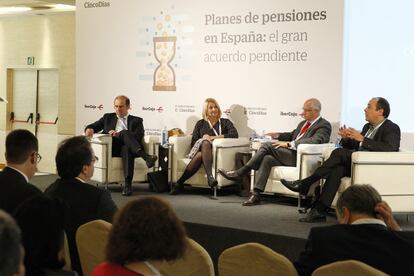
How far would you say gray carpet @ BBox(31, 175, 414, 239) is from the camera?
615 cm

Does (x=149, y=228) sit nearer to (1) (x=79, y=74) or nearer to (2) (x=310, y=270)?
(2) (x=310, y=270)

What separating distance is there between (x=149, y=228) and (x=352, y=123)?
6.18m

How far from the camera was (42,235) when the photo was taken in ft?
8.02

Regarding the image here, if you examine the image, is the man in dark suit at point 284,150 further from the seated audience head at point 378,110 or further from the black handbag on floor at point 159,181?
the black handbag on floor at point 159,181

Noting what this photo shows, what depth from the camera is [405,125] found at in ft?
24.4

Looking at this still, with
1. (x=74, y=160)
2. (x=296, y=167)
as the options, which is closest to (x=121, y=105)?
(x=296, y=167)

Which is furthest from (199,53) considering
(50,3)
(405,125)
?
(50,3)

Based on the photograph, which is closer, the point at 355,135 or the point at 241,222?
the point at 241,222

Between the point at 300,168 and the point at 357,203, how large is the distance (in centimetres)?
399

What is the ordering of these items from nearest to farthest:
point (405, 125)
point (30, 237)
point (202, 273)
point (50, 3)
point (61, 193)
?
point (30, 237) → point (202, 273) → point (61, 193) → point (405, 125) → point (50, 3)

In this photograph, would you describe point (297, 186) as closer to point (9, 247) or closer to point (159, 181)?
point (159, 181)

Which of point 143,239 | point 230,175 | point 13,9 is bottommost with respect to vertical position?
point 230,175

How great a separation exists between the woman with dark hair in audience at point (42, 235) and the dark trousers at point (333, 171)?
4.41m

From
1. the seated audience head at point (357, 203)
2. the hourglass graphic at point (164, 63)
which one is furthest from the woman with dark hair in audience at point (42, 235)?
the hourglass graphic at point (164, 63)
